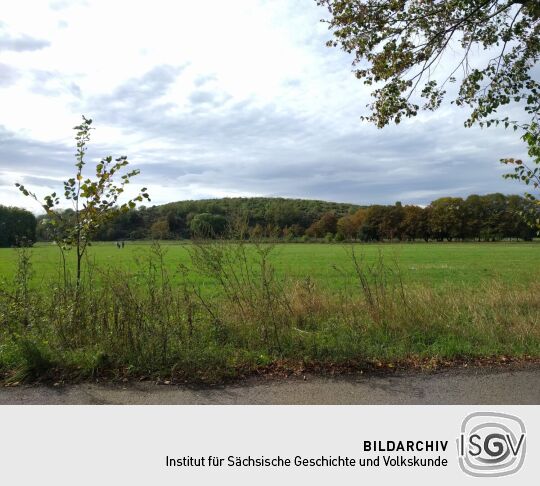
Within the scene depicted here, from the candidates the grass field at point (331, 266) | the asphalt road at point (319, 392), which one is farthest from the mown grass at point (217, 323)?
the asphalt road at point (319, 392)

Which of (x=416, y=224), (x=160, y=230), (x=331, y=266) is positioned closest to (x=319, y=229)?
(x=331, y=266)

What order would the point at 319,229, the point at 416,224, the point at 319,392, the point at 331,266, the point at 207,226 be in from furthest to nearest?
the point at 416,224 < the point at 319,229 < the point at 331,266 < the point at 207,226 < the point at 319,392

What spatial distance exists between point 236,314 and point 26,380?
2892mm

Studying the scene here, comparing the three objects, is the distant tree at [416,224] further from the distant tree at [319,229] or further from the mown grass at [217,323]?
the mown grass at [217,323]

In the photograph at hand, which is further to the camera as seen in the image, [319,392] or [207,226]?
[207,226]

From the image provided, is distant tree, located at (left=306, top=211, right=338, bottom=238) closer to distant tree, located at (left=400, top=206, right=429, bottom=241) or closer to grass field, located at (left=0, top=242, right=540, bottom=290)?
grass field, located at (left=0, top=242, right=540, bottom=290)

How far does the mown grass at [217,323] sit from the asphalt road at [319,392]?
35cm

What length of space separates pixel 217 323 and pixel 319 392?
2279mm

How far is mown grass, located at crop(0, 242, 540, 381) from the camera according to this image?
5.04 m

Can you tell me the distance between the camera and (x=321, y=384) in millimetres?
4508

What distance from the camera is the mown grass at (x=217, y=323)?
5035 millimetres

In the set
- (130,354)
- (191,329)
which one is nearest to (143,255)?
(191,329)

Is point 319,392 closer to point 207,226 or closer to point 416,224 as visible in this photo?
point 207,226

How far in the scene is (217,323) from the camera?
20.2 feet
